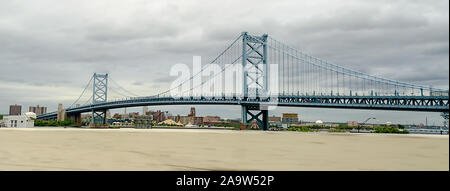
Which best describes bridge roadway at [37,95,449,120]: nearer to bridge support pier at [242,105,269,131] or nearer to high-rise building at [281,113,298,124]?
bridge support pier at [242,105,269,131]

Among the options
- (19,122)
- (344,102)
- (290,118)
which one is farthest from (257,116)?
(290,118)

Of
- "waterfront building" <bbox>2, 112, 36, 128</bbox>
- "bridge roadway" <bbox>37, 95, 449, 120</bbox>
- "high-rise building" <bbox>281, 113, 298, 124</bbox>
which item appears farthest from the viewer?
"high-rise building" <bbox>281, 113, 298, 124</bbox>

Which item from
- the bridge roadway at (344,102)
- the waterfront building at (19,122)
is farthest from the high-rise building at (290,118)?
the waterfront building at (19,122)

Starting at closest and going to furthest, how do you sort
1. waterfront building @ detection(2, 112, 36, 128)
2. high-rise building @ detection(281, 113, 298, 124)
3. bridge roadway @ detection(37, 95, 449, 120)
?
bridge roadway @ detection(37, 95, 449, 120), waterfront building @ detection(2, 112, 36, 128), high-rise building @ detection(281, 113, 298, 124)

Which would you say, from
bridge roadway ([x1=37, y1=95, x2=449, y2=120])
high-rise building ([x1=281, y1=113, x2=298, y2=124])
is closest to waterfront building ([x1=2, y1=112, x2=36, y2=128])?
bridge roadway ([x1=37, y1=95, x2=449, y2=120])

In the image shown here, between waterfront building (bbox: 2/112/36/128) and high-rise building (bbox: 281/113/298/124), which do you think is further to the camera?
high-rise building (bbox: 281/113/298/124)

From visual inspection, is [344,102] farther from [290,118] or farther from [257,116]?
[290,118]

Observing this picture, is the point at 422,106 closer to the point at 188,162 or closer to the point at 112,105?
the point at 188,162

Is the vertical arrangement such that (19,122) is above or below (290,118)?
below

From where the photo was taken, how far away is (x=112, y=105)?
8038 cm
